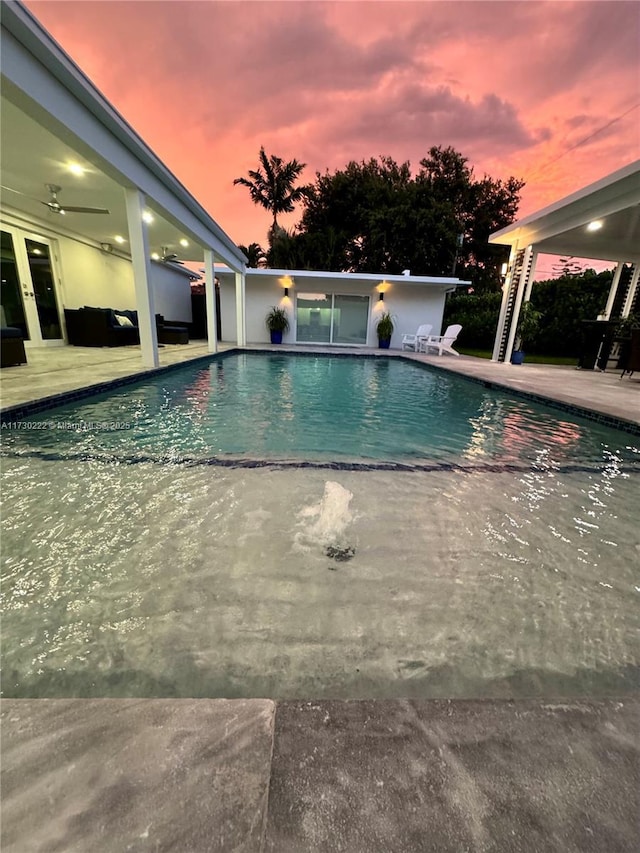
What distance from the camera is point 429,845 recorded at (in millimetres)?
584

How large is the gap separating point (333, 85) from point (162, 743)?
568 inches

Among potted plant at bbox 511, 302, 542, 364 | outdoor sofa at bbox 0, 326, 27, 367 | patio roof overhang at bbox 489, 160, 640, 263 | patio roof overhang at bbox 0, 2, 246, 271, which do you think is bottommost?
outdoor sofa at bbox 0, 326, 27, 367

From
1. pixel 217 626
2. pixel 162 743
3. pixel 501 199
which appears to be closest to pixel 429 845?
pixel 162 743

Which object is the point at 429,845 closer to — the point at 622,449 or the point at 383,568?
the point at 383,568

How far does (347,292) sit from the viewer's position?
11898 mm

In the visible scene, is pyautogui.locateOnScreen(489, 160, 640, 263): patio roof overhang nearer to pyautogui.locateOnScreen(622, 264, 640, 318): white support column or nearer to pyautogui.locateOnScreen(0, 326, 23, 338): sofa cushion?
pyautogui.locateOnScreen(622, 264, 640, 318): white support column

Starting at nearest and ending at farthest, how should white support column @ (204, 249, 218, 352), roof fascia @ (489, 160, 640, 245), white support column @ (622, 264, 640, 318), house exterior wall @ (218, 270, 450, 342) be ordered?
roof fascia @ (489, 160, 640, 245) < white support column @ (204, 249, 218, 352) < white support column @ (622, 264, 640, 318) < house exterior wall @ (218, 270, 450, 342)

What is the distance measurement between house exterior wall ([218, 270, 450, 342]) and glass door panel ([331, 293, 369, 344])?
0.18 m

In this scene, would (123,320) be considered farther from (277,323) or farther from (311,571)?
(311,571)

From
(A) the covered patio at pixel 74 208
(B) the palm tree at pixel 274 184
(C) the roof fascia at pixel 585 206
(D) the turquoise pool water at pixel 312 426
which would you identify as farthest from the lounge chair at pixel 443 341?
(B) the palm tree at pixel 274 184

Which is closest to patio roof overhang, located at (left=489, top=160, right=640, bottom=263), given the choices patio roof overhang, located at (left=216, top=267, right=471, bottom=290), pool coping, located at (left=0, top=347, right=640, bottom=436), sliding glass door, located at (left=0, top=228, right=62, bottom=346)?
patio roof overhang, located at (left=216, top=267, right=471, bottom=290)

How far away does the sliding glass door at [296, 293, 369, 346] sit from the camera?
474 inches

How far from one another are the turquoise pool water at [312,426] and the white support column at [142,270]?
21.1 inches

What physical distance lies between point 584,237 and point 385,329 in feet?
18.2
